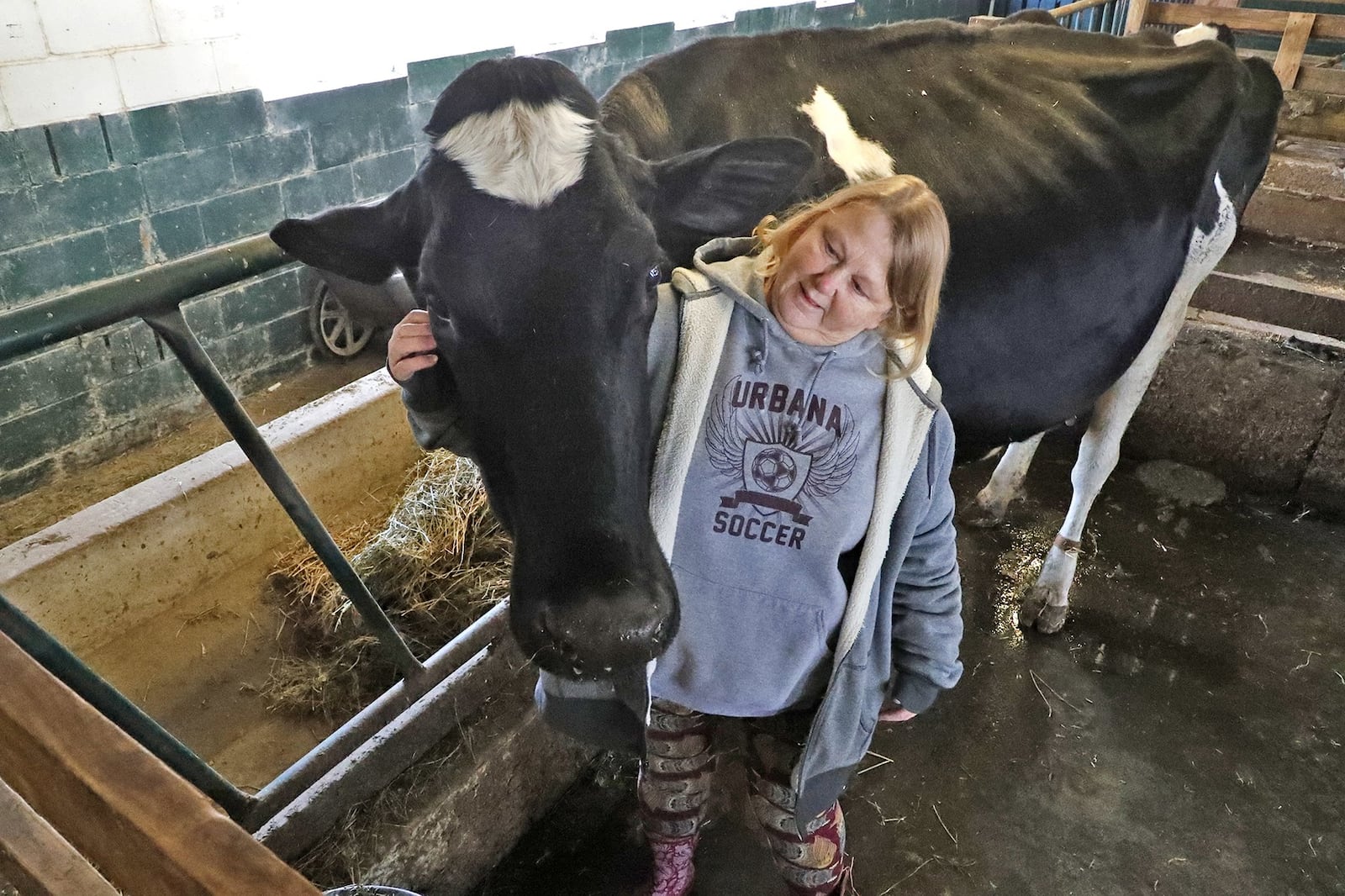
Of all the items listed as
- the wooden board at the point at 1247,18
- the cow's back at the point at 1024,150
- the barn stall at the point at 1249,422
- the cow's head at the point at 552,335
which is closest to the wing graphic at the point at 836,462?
the cow's head at the point at 552,335

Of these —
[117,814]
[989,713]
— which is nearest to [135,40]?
[117,814]

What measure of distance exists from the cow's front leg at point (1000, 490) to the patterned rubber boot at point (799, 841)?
6.09 feet

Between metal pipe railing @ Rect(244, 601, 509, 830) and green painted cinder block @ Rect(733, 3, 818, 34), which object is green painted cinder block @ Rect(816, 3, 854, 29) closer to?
green painted cinder block @ Rect(733, 3, 818, 34)

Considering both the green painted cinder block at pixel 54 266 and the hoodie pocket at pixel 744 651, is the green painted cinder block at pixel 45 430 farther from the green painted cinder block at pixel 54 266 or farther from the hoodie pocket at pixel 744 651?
the hoodie pocket at pixel 744 651

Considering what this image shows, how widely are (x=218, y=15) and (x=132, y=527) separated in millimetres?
2346

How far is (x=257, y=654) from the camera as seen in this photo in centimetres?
261

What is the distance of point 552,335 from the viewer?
1150 millimetres

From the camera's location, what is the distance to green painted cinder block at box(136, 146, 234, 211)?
3.58 m

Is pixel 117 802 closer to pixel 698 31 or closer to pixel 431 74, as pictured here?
pixel 431 74

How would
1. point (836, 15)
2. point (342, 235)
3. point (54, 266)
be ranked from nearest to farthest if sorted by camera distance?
point (342, 235) → point (54, 266) → point (836, 15)

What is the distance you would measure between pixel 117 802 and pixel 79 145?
3427 mm

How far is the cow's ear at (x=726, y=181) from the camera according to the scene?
1.39 m

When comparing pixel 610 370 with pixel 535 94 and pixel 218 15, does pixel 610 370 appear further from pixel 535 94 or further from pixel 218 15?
pixel 218 15

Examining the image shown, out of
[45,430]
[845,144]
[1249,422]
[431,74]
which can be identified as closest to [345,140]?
[431,74]
